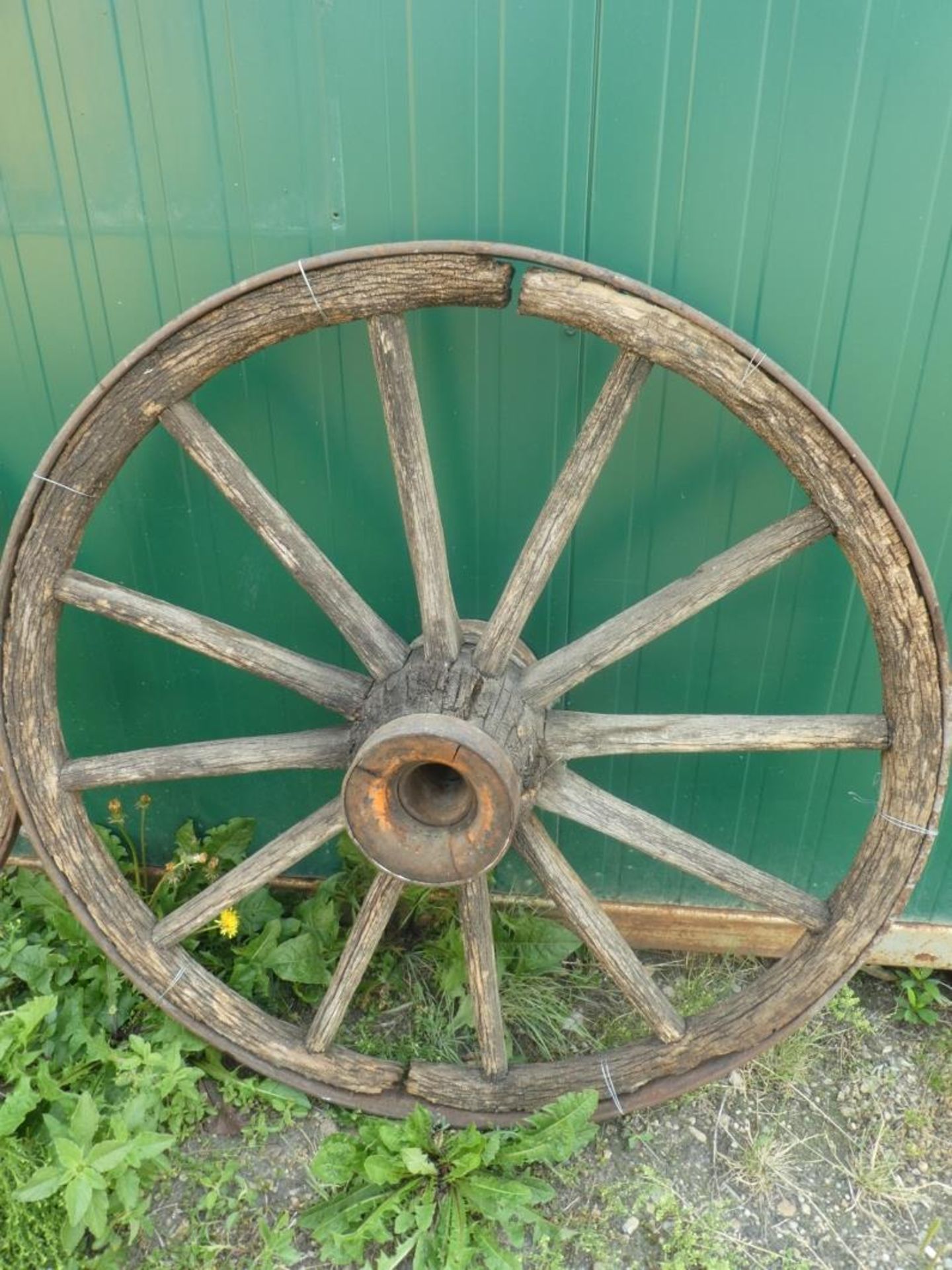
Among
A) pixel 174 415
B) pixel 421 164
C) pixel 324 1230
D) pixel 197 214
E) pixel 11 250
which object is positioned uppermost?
pixel 421 164

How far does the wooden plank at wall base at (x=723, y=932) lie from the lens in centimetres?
257

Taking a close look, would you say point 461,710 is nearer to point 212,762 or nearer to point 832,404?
point 212,762

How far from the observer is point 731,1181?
86.0 inches

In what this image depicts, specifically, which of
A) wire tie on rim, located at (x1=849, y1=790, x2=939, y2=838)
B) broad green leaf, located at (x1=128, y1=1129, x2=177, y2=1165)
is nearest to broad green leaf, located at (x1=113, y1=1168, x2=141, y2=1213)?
broad green leaf, located at (x1=128, y1=1129, x2=177, y2=1165)

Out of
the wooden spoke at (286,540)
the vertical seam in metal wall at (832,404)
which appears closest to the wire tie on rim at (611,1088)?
the vertical seam in metal wall at (832,404)

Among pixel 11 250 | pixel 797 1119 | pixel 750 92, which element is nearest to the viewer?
pixel 750 92

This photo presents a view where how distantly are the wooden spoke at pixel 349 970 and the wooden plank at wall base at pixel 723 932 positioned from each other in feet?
1.90

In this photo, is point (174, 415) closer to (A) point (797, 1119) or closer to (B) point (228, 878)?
(B) point (228, 878)

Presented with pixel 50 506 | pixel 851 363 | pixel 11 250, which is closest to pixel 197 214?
pixel 11 250

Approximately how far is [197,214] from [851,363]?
1.43m

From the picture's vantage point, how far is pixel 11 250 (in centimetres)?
210

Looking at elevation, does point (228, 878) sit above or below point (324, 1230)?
above

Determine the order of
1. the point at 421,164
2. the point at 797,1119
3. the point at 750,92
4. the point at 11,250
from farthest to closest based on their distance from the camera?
1. the point at 797,1119
2. the point at 11,250
3. the point at 421,164
4. the point at 750,92

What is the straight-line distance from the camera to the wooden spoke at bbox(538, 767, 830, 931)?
200 centimetres
